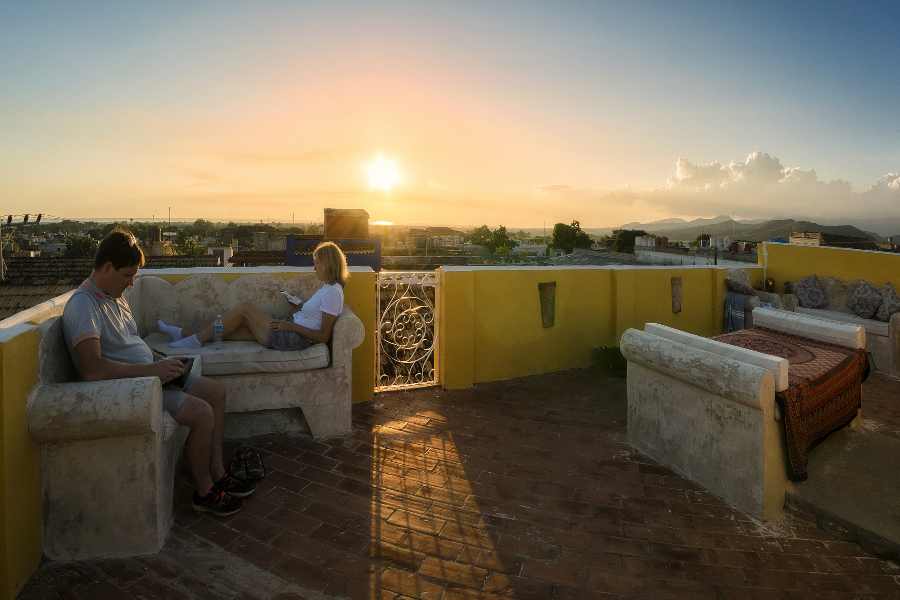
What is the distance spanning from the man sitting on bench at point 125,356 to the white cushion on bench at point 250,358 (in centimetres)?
58

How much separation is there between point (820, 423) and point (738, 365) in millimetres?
900

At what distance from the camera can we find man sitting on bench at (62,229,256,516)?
228 cm

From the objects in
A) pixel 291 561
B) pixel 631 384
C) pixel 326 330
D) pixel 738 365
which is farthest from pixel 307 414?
pixel 738 365

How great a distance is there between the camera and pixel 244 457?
2953 mm

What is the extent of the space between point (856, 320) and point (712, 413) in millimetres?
4578

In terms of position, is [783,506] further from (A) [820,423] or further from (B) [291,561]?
(B) [291,561]

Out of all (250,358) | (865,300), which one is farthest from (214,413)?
(865,300)

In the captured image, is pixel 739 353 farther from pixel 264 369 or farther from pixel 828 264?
pixel 828 264

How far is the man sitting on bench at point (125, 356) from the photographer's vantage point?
2279 mm

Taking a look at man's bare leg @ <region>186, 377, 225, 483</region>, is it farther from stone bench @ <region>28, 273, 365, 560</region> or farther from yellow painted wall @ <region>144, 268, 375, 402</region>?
yellow painted wall @ <region>144, 268, 375, 402</region>

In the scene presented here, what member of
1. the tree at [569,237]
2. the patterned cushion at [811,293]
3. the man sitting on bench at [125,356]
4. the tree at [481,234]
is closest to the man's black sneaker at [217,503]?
the man sitting on bench at [125,356]

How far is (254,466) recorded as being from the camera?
9.56 ft

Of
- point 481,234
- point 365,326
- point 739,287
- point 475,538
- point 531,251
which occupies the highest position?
point 481,234

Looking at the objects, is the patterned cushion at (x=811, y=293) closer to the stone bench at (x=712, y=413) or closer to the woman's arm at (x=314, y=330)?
the stone bench at (x=712, y=413)
